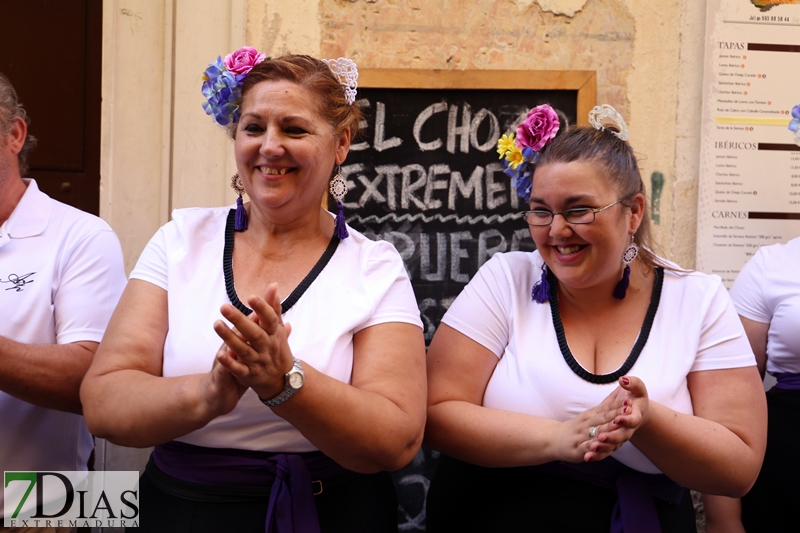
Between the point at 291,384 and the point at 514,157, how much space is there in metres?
1.31

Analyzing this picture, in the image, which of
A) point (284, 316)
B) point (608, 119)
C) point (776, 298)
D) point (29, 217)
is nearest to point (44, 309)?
point (29, 217)

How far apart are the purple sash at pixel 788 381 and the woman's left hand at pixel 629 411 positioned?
122 centimetres

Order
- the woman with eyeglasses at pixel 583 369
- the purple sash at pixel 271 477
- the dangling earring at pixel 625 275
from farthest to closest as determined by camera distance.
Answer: the dangling earring at pixel 625 275
the woman with eyeglasses at pixel 583 369
the purple sash at pixel 271 477

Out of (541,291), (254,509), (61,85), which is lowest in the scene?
(254,509)

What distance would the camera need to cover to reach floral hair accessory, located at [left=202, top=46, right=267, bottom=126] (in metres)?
2.50

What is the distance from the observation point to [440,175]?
3559mm

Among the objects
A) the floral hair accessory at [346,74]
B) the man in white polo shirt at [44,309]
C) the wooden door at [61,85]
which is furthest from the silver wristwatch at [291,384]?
the wooden door at [61,85]

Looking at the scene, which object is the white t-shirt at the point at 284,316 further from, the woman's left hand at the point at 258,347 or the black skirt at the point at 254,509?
the woman's left hand at the point at 258,347

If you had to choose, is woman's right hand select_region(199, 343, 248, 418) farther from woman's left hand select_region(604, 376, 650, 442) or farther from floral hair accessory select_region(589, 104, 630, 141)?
floral hair accessory select_region(589, 104, 630, 141)

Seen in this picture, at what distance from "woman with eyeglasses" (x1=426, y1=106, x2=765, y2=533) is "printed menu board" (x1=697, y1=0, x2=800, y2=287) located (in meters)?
1.07

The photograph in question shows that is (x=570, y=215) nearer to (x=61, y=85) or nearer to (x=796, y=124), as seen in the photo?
(x=796, y=124)

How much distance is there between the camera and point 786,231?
3652 mm

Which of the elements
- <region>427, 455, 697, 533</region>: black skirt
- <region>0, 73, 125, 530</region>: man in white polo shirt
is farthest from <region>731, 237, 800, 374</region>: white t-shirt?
<region>0, 73, 125, 530</region>: man in white polo shirt

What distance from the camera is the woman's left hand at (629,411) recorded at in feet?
6.82
